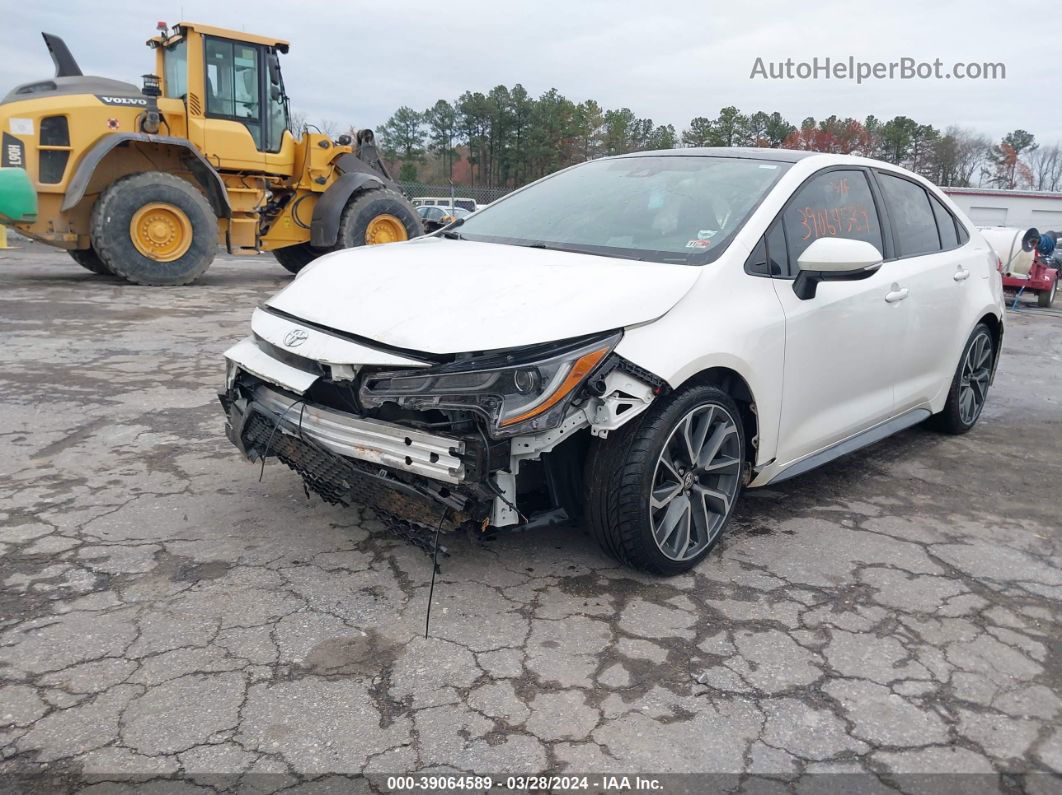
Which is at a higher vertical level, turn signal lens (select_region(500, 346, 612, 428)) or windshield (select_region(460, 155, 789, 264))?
windshield (select_region(460, 155, 789, 264))

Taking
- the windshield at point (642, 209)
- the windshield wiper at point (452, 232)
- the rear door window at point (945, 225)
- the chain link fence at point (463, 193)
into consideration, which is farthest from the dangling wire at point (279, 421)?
the chain link fence at point (463, 193)

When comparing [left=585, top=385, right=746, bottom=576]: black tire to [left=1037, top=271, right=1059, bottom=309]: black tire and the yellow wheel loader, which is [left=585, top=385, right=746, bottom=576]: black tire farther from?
[left=1037, top=271, right=1059, bottom=309]: black tire

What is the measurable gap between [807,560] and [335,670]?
1921mm

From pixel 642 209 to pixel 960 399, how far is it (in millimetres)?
2642

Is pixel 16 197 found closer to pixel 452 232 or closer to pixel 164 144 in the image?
pixel 164 144

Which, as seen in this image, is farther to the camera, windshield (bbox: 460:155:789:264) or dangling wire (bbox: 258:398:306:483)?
windshield (bbox: 460:155:789:264)

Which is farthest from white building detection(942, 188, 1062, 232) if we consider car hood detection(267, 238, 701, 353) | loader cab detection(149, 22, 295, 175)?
car hood detection(267, 238, 701, 353)

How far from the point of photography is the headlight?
2.63m

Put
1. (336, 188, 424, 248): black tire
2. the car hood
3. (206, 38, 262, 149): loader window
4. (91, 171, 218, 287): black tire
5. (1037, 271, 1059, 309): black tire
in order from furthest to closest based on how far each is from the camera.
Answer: (1037, 271, 1059, 309): black tire → (336, 188, 424, 248): black tire → (206, 38, 262, 149): loader window → (91, 171, 218, 287): black tire → the car hood

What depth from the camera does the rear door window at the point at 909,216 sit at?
4.34 meters

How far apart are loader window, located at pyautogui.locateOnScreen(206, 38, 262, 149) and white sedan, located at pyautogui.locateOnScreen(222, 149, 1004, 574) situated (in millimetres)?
8138

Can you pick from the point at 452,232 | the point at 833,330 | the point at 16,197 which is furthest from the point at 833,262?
the point at 16,197

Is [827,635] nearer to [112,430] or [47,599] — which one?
[47,599]

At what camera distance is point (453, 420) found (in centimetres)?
268
